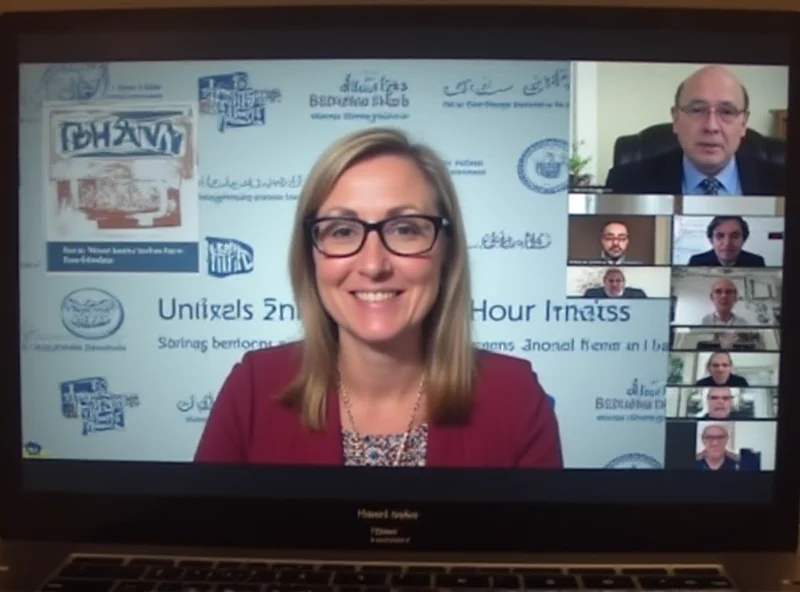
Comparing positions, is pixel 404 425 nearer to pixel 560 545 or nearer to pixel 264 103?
pixel 560 545

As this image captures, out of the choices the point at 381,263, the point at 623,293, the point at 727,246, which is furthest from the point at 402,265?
the point at 727,246

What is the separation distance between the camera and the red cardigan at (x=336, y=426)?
902 millimetres

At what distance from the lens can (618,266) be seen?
2.93 feet

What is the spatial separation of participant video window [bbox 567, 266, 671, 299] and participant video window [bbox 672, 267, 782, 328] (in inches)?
0.6

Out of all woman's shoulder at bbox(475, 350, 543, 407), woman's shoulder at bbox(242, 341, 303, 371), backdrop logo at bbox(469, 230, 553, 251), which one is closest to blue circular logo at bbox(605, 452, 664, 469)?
woman's shoulder at bbox(475, 350, 543, 407)

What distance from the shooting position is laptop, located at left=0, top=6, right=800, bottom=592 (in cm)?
88

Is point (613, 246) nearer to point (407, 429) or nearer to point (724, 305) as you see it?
point (724, 305)

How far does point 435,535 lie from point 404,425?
0.12 metres

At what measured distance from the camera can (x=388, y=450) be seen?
90 cm

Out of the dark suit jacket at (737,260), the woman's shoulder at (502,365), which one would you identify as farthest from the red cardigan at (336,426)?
the dark suit jacket at (737,260)

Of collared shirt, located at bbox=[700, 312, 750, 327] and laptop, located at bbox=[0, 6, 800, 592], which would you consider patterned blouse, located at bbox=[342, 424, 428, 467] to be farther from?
collared shirt, located at bbox=[700, 312, 750, 327]

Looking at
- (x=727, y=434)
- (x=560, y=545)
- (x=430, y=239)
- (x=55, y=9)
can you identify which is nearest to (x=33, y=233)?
(x=55, y=9)

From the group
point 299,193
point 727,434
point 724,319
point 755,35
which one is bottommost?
point 727,434

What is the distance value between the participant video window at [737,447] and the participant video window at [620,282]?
15 centimetres
